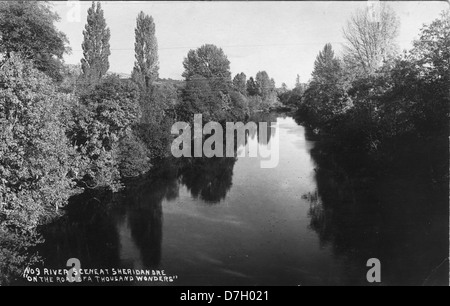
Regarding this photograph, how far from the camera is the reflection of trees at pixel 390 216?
17562 mm

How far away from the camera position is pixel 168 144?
4744 cm

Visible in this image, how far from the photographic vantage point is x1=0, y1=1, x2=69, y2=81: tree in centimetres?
2717

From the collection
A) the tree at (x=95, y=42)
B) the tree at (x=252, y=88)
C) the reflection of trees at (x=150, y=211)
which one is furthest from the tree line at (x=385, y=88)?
the tree at (x=252, y=88)

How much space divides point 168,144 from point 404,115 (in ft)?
92.1

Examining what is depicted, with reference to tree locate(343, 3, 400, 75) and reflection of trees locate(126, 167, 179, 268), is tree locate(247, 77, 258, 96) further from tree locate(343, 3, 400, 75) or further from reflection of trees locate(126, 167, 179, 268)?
reflection of trees locate(126, 167, 179, 268)

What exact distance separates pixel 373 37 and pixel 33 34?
44335 millimetres

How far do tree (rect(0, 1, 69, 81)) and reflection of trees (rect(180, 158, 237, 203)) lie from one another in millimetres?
15971

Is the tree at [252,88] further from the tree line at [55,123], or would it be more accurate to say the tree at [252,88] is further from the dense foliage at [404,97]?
the dense foliage at [404,97]

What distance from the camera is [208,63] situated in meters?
91.8

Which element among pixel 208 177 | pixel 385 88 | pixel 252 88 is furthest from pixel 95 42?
pixel 252 88

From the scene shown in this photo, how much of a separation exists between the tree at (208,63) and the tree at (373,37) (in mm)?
38924
